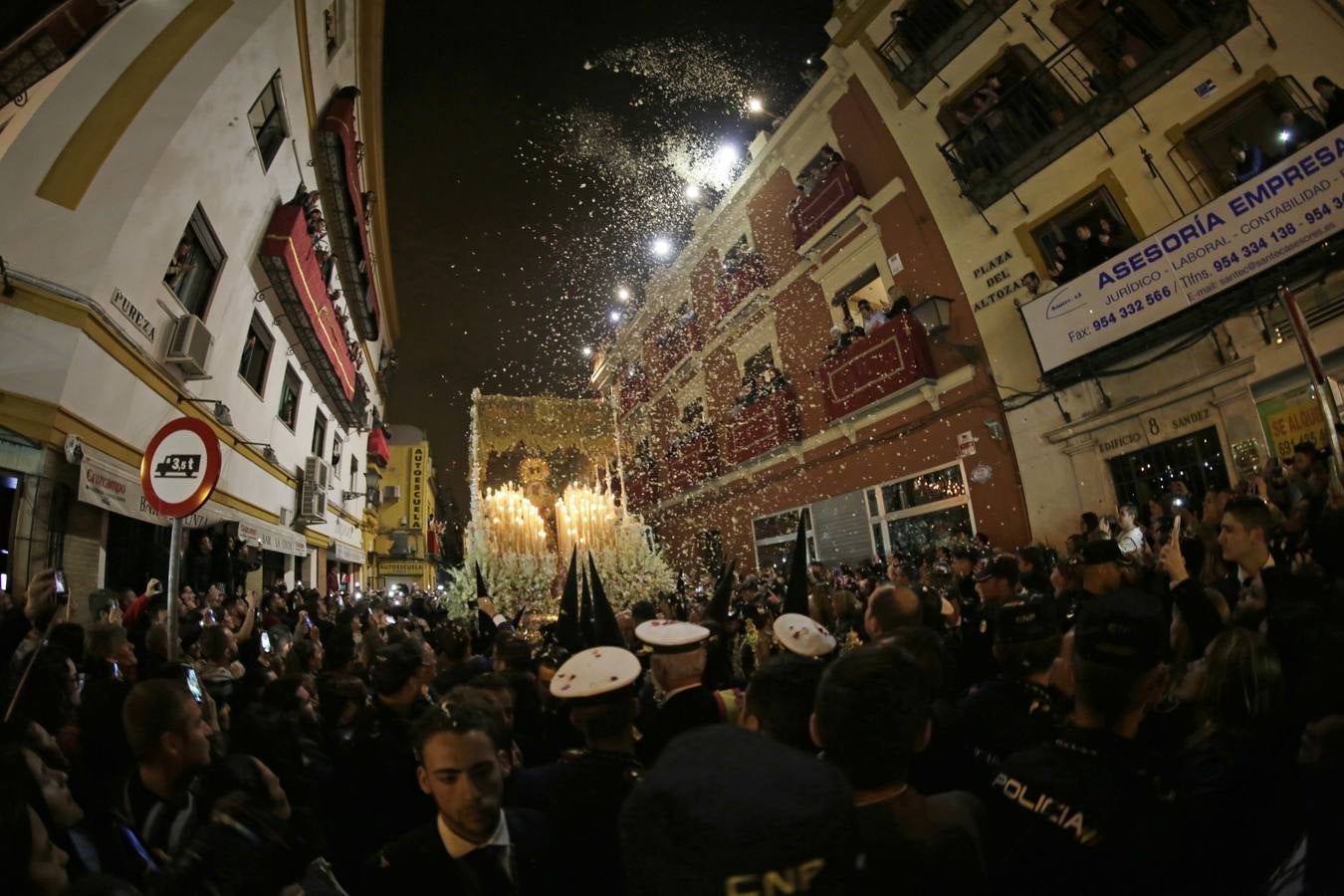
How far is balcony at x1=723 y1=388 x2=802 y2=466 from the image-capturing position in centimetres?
1652

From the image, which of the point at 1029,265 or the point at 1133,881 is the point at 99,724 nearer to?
the point at 1133,881

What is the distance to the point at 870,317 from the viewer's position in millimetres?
14000

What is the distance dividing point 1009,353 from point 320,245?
13433 millimetres

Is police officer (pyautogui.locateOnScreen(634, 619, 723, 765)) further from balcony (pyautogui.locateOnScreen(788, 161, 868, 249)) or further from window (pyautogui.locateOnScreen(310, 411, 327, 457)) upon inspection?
window (pyautogui.locateOnScreen(310, 411, 327, 457))

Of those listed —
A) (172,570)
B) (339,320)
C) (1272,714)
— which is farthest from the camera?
(339,320)

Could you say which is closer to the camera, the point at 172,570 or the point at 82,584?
the point at 172,570

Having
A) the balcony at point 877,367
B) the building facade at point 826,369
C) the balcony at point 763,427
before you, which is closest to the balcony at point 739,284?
the building facade at point 826,369

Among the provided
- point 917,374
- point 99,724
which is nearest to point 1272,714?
point 99,724

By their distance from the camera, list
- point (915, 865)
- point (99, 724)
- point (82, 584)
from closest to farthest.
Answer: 1. point (915, 865)
2. point (99, 724)
3. point (82, 584)

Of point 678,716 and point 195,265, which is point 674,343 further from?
point 678,716

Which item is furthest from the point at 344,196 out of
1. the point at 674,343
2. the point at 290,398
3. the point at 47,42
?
the point at 674,343

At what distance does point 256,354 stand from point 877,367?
11.8 metres

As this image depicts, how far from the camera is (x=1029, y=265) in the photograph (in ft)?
35.1

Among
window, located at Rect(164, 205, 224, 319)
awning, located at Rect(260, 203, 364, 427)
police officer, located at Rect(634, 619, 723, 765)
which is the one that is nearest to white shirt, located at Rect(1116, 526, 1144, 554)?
police officer, located at Rect(634, 619, 723, 765)
